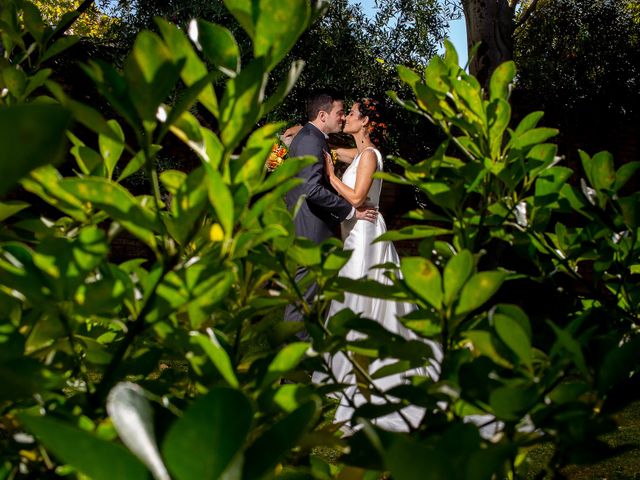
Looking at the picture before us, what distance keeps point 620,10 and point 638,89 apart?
1.37 m

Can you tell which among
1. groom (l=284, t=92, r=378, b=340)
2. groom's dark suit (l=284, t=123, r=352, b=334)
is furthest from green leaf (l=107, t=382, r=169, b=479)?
groom's dark suit (l=284, t=123, r=352, b=334)

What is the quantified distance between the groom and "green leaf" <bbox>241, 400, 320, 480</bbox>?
419 cm

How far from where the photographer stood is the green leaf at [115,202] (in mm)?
406

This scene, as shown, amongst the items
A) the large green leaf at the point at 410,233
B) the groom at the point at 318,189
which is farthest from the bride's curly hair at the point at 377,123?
the large green leaf at the point at 410,233

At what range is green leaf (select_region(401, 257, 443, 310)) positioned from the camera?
479 mm

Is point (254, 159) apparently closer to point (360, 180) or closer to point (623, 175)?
point (623, 175)

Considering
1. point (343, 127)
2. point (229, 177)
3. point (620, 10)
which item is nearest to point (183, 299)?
point (229, 177)

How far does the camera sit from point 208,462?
10.1 inches

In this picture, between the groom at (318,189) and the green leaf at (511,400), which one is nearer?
the green leaf at (511,400)

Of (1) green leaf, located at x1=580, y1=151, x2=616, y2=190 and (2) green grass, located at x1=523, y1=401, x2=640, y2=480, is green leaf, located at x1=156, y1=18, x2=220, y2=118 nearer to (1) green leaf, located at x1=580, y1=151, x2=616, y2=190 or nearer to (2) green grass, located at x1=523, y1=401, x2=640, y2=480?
(1) green leaf, located at x1=580, y1=151, x2=616, y2=190

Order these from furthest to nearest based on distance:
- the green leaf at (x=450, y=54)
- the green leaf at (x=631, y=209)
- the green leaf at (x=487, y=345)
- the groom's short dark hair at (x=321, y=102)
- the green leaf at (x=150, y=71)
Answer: the groom's short dark hair at (x=321, y=102) < the green leaf at (x=450, y=54) < the green leaf at (x=631, y=209) < the green leaf at (x=487, y=345) < the green leaf at (x=150, y=71)

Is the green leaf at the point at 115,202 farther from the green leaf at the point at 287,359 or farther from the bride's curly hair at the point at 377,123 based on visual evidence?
the bride's curly hair at the point at 377,123

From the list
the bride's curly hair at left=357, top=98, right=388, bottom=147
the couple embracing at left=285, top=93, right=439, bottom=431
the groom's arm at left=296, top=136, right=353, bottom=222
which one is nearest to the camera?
the groom's arm at left=296, top=136, right=353, bottom=222

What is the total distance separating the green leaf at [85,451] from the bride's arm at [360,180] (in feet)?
15.8
